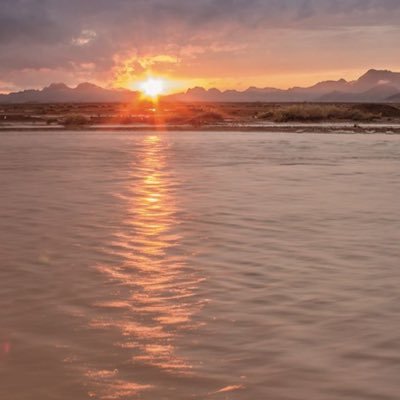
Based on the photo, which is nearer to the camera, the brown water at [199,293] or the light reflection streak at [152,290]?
the brown water at [199,293]

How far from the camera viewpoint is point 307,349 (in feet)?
15.9

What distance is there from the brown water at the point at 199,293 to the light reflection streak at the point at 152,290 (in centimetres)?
2

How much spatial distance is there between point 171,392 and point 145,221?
20.1ft

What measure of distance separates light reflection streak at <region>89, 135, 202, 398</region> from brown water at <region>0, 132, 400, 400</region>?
18 millimetres

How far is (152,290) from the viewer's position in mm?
6336

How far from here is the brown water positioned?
14.4 feet

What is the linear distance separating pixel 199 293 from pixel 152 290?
17.8 inches

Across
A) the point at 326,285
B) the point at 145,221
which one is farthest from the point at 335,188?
the point at 326,285

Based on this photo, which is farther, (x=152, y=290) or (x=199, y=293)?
(x=152, y=290)

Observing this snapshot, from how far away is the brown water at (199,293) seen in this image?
4.38m

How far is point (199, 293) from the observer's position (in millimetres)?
6219

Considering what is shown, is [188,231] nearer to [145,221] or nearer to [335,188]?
[145,221]

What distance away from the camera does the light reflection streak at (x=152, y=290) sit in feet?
15.8

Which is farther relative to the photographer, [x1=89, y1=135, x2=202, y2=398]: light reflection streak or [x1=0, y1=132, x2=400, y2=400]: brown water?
[x1=89, y1=135, x2=202, y2=398]: light reflection streak
